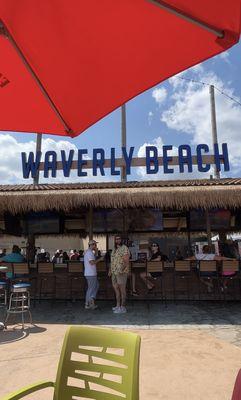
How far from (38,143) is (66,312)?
8906 mm

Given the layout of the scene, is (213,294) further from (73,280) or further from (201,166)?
(201,166)

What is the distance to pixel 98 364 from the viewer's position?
2393mm

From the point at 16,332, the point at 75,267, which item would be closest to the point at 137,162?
the point at 75,267

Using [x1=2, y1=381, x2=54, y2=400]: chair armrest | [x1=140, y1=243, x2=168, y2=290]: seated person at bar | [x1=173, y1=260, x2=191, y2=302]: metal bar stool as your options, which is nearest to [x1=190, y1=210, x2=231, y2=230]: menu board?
[x1=173, y1=260, x2=191, y2=302]: metal bar stool

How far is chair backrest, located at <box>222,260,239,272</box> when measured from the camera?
28.6ft

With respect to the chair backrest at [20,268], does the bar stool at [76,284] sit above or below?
below

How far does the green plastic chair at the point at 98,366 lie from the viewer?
222 cm

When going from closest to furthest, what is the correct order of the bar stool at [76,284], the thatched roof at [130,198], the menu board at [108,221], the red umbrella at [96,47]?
1. the red umbrella at [96,47]
2. the thatched roof at [130,198]
3. the bar stool at [76,284]
4. the menu board at [108,221]

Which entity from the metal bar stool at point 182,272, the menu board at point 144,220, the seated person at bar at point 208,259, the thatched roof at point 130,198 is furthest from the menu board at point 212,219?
the metal bar stool at point 182,272

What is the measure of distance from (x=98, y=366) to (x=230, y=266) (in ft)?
22.8

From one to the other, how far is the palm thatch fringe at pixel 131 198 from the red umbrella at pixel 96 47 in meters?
6.69

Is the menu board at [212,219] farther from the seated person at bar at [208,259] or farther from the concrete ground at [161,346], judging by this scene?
the concrete ground at [161,346]

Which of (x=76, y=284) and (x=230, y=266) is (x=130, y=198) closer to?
(x=76, y=284)

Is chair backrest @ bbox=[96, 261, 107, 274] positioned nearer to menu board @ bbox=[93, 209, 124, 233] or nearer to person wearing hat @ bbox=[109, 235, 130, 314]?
person wearing hat @ bbox=[109, 235, 130, 314]
